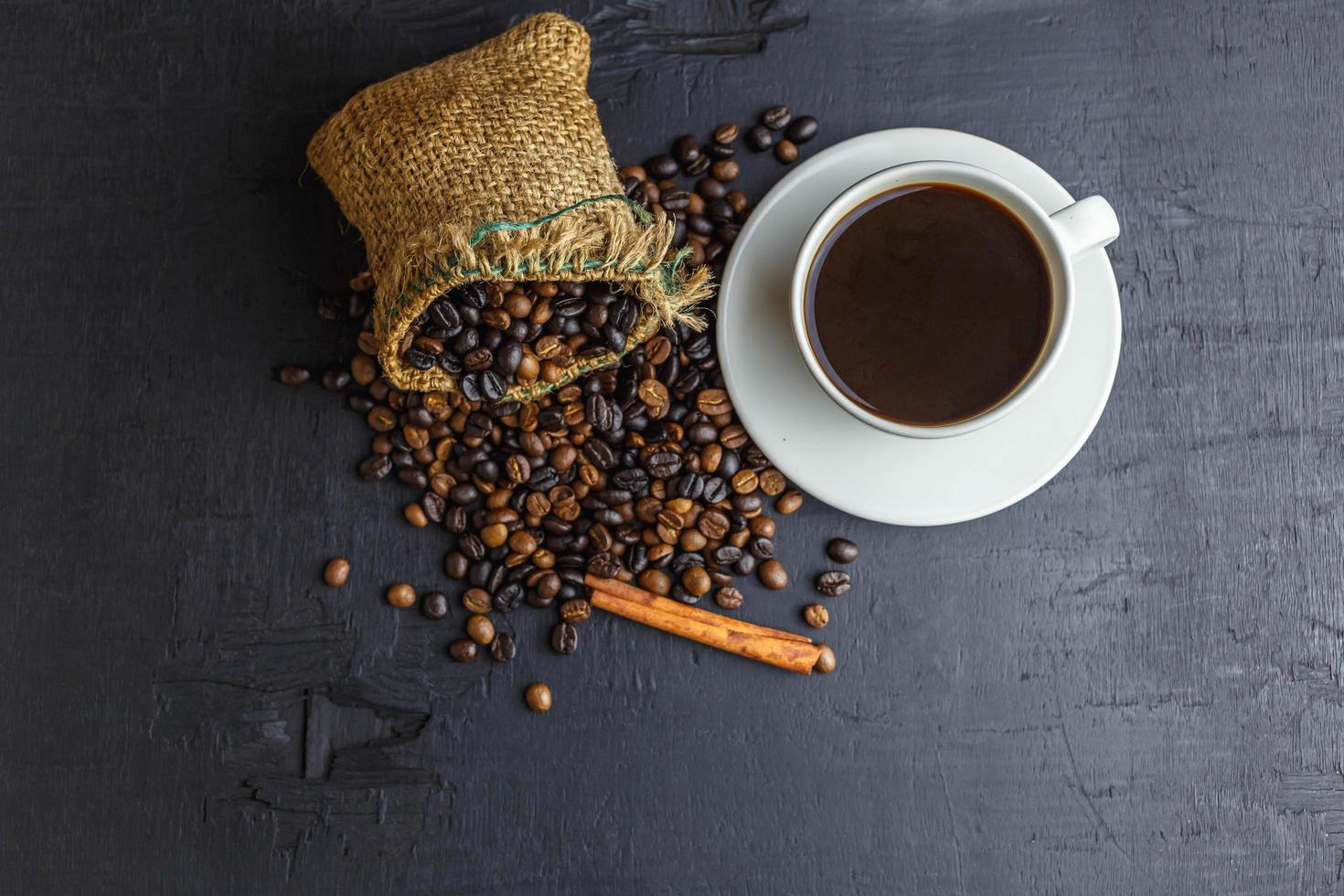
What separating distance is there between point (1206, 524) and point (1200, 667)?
201 millimetres

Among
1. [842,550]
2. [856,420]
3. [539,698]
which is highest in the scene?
[856,420]

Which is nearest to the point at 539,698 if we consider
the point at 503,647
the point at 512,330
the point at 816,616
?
the point at 503,647

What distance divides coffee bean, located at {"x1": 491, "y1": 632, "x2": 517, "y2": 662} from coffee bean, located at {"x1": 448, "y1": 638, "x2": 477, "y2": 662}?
3cm

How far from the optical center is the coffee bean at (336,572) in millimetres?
1340

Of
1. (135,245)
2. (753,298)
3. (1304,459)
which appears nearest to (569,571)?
(753,298)

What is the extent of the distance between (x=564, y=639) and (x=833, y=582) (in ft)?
1.24

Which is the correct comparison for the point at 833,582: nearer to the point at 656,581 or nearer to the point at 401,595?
the point at 656,581

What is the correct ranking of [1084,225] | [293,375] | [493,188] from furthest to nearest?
[293,375] < [493,188] < [1084,225]

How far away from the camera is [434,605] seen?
1335 millimetres

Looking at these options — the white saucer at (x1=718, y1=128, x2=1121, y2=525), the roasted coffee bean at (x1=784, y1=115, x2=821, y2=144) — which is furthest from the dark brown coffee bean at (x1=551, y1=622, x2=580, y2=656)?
the roasted coffee bean at (x1=784, y1=115, x2=821, y2=144)

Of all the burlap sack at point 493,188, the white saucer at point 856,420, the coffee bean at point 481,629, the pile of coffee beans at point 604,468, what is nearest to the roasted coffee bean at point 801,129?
the pile of coffee beans at point 604,468

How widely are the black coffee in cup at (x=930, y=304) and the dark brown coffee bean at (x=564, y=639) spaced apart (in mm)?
512

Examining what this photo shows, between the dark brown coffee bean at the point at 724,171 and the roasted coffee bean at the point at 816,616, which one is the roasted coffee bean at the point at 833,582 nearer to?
the roasted coffee bean at the point at 816,616

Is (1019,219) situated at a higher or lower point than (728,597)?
higher
